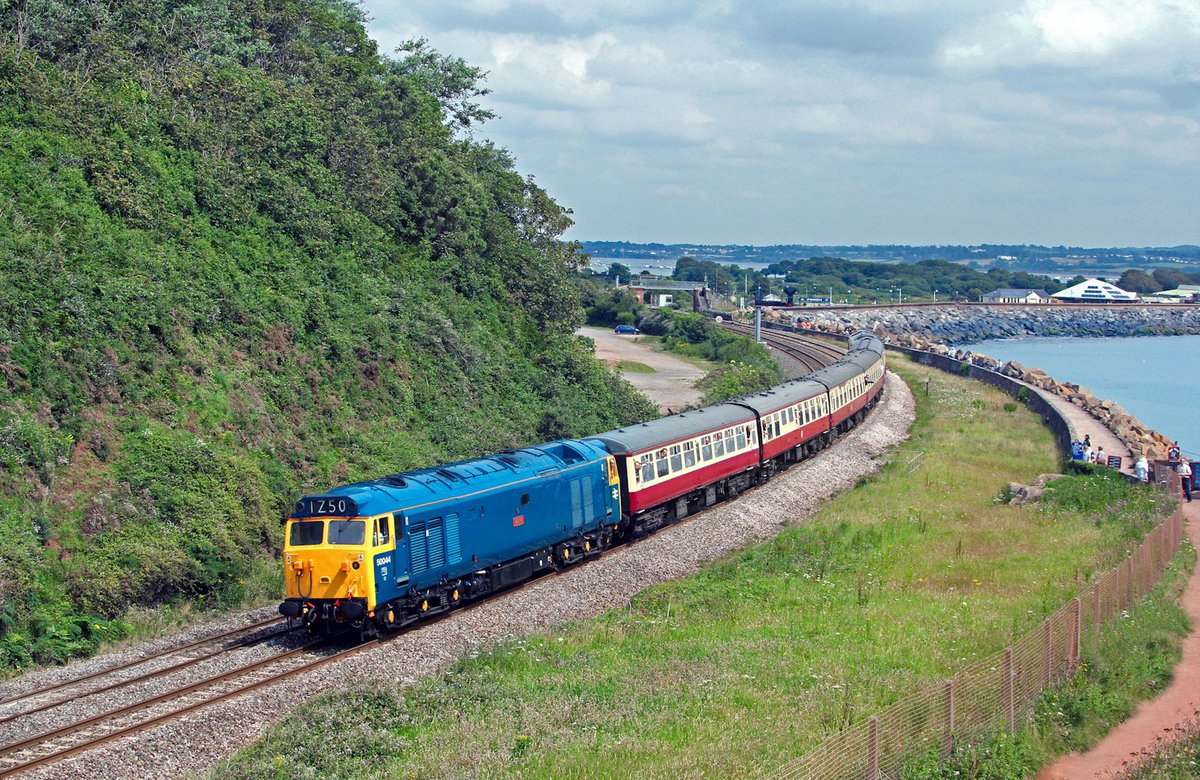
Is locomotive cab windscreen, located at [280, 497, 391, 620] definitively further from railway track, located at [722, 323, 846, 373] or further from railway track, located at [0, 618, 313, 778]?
railway track, located at [722, 323, 846, 373]

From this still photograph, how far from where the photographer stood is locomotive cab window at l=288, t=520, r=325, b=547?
2342 centimetres

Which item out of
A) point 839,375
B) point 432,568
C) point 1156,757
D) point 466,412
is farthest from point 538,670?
point 839,375

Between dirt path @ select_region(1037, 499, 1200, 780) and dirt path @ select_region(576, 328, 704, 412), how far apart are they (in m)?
38.0

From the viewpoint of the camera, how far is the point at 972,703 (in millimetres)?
16344

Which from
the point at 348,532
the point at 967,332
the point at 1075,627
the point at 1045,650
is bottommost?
the point at 967,332

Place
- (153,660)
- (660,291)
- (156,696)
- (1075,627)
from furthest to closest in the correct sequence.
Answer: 1. (660,291)
2. (153,660)
3. (1075,627)
4. (156,696)

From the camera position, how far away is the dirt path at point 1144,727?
55.7 feet

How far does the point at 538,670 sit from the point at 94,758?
7234 millimetres

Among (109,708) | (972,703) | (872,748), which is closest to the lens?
(872,748)

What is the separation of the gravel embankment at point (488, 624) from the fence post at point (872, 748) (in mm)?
9160

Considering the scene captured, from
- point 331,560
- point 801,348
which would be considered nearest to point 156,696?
point 331,560

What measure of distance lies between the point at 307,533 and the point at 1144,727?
51.1 ft

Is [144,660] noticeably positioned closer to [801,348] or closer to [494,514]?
[494,514]

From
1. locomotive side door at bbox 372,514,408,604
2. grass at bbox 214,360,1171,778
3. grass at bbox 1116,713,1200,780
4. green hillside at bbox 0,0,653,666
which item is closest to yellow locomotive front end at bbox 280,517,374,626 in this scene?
locomotive side door at bbox 372,514,408,604
